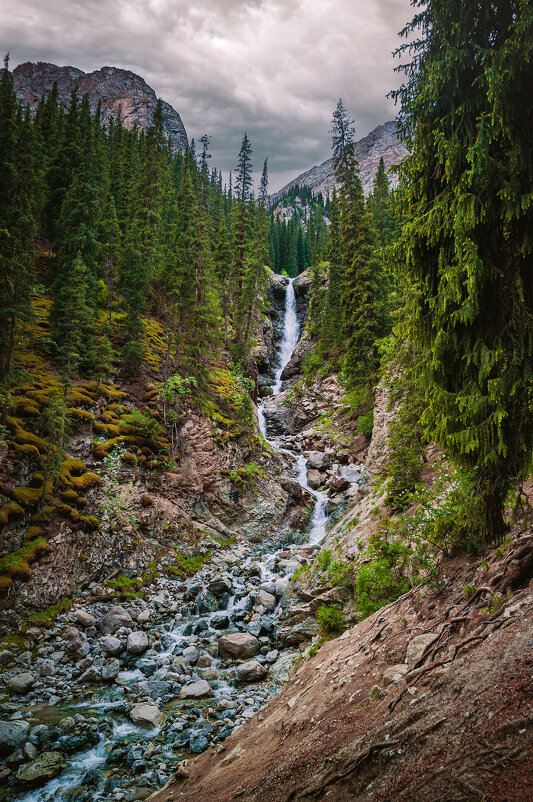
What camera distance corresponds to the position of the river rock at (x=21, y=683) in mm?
10672

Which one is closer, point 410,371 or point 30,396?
point 410,371

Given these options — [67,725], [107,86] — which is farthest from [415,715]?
[107,86]

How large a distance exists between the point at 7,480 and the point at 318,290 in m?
41.3

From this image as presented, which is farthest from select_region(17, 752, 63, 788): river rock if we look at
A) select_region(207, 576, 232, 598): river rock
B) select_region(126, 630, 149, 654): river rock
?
select_region(207, 576, 232, 598): river rock

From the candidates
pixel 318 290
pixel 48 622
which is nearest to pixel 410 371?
pixel 48 622

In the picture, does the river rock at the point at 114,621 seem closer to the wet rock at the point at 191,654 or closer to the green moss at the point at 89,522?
the wet rock at the point at 191,654

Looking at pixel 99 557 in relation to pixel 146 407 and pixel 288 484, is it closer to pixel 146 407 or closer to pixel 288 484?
pixel 146 407

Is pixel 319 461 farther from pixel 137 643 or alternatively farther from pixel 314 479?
pixel 137 643

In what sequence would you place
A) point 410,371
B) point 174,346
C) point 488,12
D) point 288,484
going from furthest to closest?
point 174,346 < point 288,484 < point 410,371 < point 488,12

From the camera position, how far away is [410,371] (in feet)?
22.1

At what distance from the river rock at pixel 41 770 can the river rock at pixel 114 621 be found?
5189mm

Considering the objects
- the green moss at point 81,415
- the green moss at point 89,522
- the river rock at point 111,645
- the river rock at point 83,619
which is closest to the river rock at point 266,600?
the river rock at point 111,645

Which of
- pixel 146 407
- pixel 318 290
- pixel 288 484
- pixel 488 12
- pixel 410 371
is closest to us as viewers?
pixel 488 12

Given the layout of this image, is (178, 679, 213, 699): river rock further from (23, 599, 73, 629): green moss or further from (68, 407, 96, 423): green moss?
(68, 407, 96, 423): green moss
